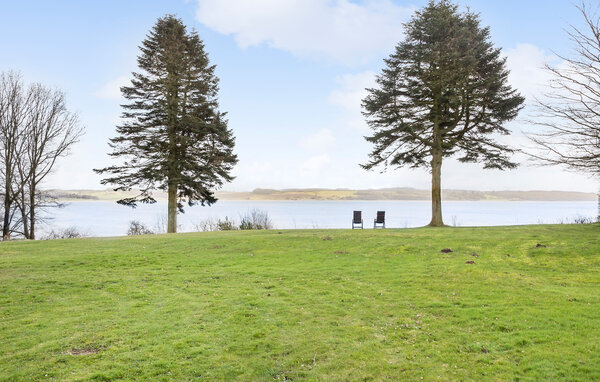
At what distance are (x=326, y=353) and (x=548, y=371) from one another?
99.8 inches

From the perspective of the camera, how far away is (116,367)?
161 inches

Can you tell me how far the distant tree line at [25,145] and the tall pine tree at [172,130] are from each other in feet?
22.4

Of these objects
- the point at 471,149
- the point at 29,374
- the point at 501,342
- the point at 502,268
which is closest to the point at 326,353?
the point at 501,342

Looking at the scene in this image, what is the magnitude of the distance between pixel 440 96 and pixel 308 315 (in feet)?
51.0

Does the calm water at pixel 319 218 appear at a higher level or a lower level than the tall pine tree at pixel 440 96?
lower

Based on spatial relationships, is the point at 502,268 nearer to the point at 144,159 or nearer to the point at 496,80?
the point at 496,80

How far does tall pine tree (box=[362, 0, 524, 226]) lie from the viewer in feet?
57.2

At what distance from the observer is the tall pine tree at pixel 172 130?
20.2 metres

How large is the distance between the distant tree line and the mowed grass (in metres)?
14.9

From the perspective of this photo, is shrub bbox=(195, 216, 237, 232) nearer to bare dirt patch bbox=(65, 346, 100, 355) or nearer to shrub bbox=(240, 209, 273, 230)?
shrub bbox=(240, 209, 273, 230)

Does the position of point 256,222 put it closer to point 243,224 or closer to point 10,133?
point 243,224

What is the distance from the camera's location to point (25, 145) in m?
22.8

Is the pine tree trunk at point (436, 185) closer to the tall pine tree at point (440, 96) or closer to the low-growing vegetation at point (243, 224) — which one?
the tall pine tree at point (440, 96)

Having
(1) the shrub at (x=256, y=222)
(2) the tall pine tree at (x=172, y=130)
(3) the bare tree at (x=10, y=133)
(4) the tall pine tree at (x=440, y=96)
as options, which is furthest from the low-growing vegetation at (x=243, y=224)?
(3) the bare tree at (x=10, y=133)
